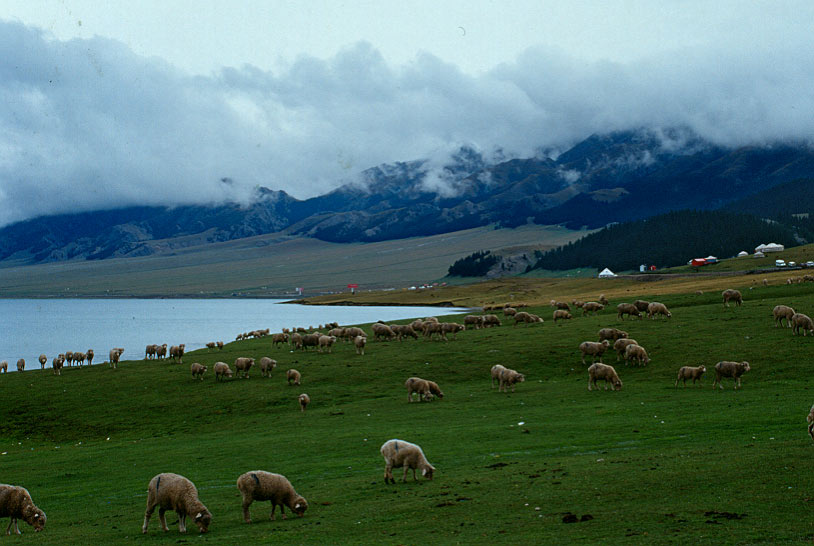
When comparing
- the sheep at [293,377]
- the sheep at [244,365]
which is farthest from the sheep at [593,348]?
the sheep at [244,365]

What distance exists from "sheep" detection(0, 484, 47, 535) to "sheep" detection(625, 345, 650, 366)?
3177 centimetres

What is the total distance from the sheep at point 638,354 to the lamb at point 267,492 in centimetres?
2799

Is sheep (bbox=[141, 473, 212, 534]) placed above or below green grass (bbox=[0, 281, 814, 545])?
above

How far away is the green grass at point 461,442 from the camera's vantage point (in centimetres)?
1523

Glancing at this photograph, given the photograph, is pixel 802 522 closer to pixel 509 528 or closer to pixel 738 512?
pixel 738 512

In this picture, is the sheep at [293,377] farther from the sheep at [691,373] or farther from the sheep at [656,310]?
the sheep at [656,310]

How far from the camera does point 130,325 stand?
147250 mm

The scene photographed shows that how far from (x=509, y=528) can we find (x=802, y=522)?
18.0 ft

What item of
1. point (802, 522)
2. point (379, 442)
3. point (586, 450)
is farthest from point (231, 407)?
point (802, 522)

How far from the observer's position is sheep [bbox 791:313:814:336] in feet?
136

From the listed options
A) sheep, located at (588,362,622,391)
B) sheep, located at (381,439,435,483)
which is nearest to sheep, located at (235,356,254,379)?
sheep, located at (588,362,622,391)

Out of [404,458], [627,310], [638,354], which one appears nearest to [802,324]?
[638,354]

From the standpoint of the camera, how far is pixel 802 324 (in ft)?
137

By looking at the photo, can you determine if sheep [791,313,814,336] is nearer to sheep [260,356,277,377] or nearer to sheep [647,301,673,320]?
sheep [647,301,673,320]
